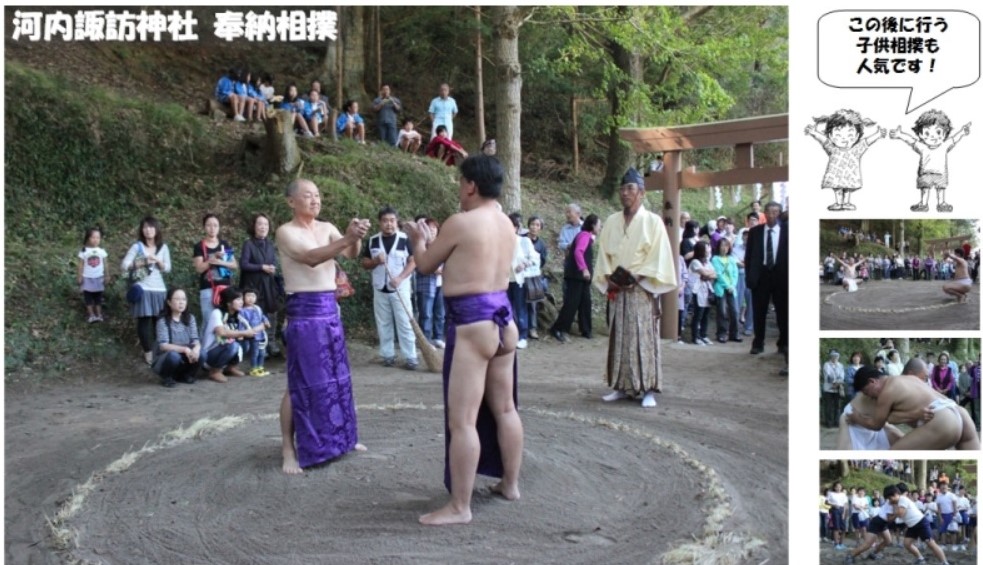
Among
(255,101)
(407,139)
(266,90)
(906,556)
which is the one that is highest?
(266,90)

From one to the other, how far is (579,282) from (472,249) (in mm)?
4857

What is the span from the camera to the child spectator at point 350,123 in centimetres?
1038

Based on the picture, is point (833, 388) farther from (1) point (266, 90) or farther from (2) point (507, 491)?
(1) point (266, 90)

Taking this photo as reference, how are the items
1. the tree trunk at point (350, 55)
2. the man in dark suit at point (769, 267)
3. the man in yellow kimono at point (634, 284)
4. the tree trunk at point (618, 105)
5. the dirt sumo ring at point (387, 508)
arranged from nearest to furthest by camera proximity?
the dirt sumo ring at point (387, 508), the man in yellow kimono at point (634, 284), the man in dark suit at point (769, 267), the tree trunk at point (618, 105), the tree trunk at point (350, 55)

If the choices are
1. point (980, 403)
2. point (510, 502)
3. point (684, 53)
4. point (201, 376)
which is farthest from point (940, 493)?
point (684, 53)

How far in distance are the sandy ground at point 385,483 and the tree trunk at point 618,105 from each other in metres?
6.47

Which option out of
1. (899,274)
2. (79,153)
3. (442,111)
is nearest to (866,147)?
(899,274)

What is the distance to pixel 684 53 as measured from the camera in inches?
383

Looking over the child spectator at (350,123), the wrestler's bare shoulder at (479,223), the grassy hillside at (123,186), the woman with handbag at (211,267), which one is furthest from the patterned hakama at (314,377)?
the child spectator at (350,123)

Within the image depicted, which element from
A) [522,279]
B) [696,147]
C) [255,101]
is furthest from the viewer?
[255,101]

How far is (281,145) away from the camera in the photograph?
9.10m

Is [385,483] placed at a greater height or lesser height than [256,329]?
lesser

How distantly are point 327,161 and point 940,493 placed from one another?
7563mm

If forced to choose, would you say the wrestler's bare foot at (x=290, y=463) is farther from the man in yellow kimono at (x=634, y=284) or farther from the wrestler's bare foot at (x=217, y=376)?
the wrestler's bare foot at (x=217, y=376)
